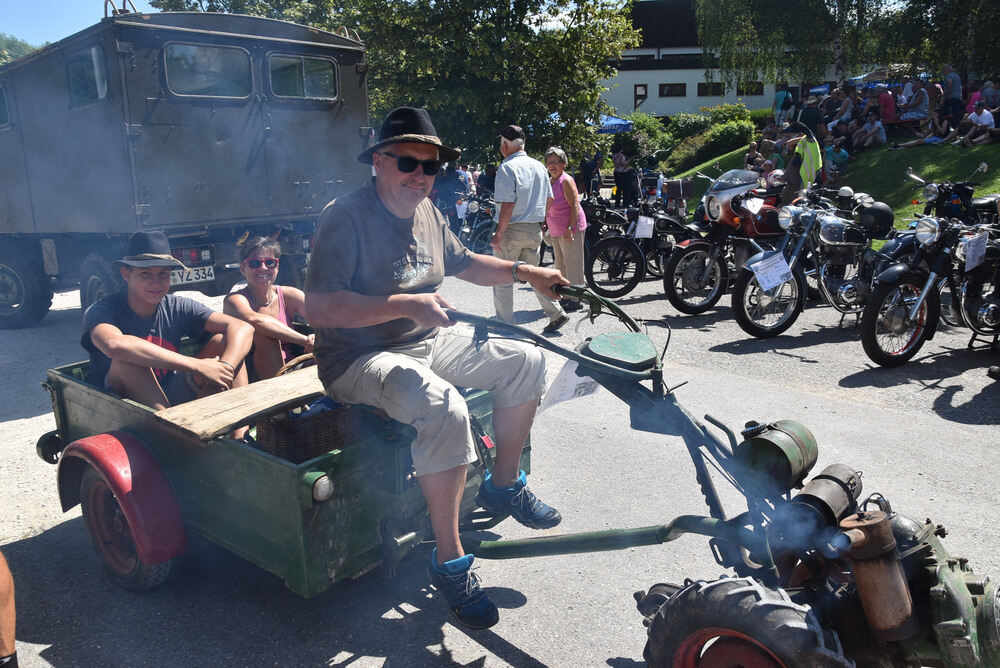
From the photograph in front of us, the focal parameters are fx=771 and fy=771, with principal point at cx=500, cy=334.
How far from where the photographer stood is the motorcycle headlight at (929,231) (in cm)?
619

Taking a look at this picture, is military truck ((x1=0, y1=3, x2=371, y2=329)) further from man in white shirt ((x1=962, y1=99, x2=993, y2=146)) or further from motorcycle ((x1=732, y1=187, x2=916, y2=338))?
man in white shirt ((x1=962, y1=99, x2=993, y2=146))

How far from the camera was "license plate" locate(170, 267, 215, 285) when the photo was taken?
23.6ft

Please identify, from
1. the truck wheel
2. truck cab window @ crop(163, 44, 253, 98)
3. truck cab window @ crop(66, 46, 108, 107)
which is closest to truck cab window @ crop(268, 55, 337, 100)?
truck cab window @ crop(163, 44, 253, 98)

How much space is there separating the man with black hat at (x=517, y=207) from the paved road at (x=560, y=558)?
2007mm

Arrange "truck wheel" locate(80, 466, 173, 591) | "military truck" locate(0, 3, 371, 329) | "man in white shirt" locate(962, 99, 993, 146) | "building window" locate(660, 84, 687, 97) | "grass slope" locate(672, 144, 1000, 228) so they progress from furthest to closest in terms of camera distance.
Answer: "building window" locate(660, 84, 687, 97) → "man in white shirt" locate(962, 99, 993, 146) → "grass slope" locate(672, 144, 1000, 228) → "military truck" locate(0, 3, 371, 329) → "truck wheel" locate(80, 466, 173, 591)

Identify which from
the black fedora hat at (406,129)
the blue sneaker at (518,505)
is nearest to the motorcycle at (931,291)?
the blue sneaker at (518,505)

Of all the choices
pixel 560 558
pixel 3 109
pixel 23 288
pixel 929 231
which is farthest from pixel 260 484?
pixel 3 109

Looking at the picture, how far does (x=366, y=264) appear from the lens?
119 inches

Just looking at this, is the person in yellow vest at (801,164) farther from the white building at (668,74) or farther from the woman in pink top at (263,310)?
the white building at (668,74)

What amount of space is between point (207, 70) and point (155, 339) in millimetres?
4728

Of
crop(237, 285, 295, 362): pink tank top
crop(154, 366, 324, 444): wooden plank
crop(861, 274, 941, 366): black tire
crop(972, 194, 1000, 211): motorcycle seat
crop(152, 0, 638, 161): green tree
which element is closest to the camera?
crop(154, 366, 324, 444): wooden plank

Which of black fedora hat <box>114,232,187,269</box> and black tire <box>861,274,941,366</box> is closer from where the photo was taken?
black fedora hat <box>114,232,187,269</box>

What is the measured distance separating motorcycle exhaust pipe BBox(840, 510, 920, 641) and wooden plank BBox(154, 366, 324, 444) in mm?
2060

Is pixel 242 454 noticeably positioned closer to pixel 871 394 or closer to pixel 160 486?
pixel 160 486
